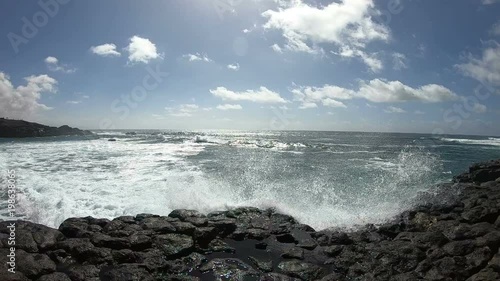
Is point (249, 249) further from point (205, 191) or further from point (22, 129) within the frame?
point (22, 129)

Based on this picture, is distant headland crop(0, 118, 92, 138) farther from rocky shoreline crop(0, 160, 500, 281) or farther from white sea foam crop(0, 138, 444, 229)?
rocky shoreline crop(0, 160, 500, 281)

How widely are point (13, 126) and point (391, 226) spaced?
9920cm

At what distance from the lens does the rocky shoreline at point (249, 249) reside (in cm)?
748

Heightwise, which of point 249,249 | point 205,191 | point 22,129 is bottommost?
point 249,249

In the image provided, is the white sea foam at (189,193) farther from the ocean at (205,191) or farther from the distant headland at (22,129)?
the distant headland at (22,129)

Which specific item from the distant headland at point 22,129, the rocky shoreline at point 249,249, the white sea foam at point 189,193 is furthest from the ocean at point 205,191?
the distant headland at point 22,129

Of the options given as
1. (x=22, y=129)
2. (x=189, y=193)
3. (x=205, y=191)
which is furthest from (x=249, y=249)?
(x=22, y=129)

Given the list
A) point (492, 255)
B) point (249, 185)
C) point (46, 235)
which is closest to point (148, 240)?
A: point (46, 235)

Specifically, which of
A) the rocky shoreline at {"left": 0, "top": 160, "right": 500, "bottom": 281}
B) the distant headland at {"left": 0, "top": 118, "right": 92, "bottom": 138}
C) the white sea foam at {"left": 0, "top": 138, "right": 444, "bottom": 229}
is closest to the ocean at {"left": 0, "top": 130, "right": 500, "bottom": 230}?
the white sea foam at {"left": 0, "top": 138, "right": 444, "bottom": 229}

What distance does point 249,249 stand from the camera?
31.8ft

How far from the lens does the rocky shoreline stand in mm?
7484

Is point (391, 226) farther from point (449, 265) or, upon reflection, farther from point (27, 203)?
point (27, 203)

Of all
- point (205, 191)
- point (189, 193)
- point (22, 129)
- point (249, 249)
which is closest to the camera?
point (249, 249)

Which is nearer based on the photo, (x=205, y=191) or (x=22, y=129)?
A: (x=205, y=191)
